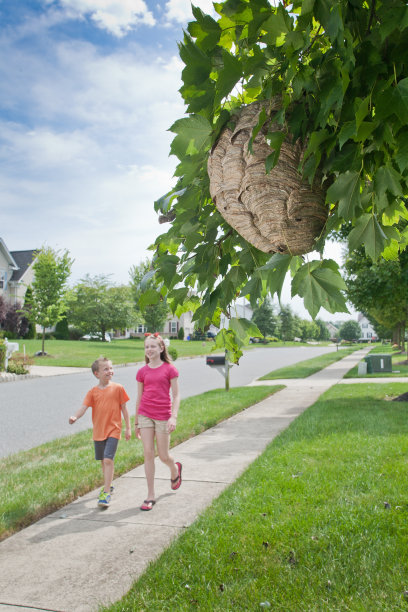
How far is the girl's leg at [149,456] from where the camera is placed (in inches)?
194

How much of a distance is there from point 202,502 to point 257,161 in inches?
157

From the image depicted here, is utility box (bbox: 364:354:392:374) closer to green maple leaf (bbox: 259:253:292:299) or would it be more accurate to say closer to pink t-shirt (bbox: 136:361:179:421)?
pink t-shirt (bbox: 136:361:179:421)

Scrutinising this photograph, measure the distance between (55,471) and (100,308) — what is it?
4384 centimetres

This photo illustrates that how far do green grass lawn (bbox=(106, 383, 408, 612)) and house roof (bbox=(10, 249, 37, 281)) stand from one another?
42491 mm

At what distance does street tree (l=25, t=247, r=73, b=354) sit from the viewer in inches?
1085

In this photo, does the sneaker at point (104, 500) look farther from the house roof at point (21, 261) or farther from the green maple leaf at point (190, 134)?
the house roof at point (21, 261)

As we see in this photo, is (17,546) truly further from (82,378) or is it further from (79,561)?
(82,378)

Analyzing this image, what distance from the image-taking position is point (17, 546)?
3941 millimetres

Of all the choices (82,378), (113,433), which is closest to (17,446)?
(113,433)

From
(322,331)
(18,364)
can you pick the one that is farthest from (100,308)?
(322,331)

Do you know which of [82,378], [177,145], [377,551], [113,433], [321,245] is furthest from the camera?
[82,378]

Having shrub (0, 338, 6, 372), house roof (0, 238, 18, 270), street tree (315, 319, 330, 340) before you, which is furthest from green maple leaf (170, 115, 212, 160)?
street tree (315, 319, 330, 340)

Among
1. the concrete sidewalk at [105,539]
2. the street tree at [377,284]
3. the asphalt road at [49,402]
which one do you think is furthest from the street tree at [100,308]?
the concrete sidewalk at [105,539]

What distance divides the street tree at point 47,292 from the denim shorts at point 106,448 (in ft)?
75.9
